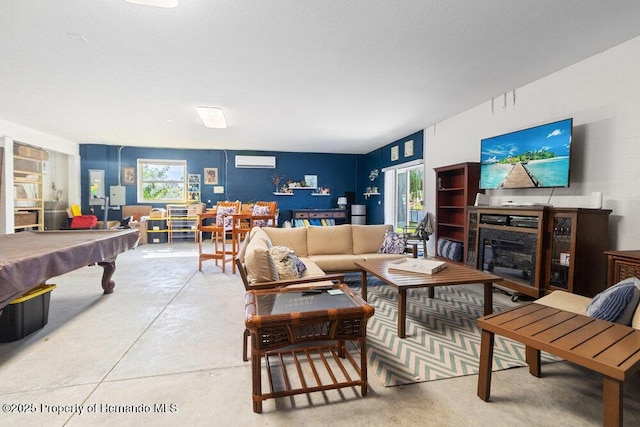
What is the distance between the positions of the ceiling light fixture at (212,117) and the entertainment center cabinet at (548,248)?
4279mm

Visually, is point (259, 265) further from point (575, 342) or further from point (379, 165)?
point (379, 165)

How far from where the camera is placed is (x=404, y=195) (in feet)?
23.1

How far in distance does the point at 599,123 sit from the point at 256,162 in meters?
7.30

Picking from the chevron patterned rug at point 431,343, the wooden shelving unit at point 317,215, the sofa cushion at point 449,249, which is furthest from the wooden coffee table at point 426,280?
the wooden shelving unit at point 317,215

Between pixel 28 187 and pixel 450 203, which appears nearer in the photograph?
pixel 450 203

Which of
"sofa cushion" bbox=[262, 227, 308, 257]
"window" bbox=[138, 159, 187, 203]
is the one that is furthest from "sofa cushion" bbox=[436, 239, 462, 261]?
"window" bbox=[138, 159, 187, 203]

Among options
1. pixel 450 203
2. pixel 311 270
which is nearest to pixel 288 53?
pixel 311 270

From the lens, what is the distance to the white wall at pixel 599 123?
273cm

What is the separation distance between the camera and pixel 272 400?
5.51 feet

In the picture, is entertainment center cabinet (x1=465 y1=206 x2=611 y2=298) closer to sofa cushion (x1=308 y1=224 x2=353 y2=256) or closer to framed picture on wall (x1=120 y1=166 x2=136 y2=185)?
sofa cushion (x1=308 y1=224 x2=353 y2=256)

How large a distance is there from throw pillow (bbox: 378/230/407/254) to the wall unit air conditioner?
215 inches

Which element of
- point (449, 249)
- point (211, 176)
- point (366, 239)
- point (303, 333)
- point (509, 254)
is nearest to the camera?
point (303, 333)

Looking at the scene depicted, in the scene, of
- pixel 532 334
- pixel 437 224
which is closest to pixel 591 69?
pixel 437 224

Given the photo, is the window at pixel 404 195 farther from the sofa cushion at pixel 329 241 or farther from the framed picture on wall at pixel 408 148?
the sofa cushion at pixel 329 241
